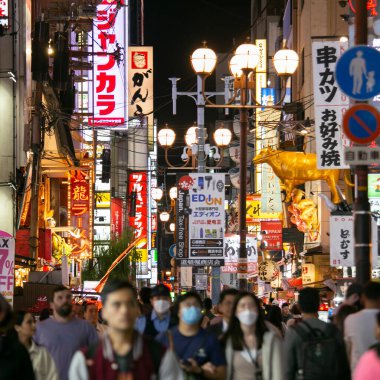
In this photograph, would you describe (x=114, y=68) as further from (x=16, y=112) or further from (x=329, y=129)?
(x=329, y=129)

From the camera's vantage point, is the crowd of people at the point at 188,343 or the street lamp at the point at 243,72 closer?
the crowd of people at the point at 188,343

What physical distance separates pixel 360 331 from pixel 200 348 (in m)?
2.09

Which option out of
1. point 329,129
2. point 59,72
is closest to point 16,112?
point 59,72

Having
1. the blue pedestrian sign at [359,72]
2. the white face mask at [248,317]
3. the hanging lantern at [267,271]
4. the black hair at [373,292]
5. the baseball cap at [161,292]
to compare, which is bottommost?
the hanging lantern at [267,271]

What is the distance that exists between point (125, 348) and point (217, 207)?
20.3 metres

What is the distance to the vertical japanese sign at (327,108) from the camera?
65.5 feet

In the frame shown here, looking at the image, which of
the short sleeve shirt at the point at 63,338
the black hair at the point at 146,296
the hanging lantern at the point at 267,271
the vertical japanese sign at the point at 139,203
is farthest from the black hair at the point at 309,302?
the vertical japanese sign at the point at 139,203

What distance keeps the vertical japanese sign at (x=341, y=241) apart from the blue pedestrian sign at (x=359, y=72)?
1257 centimetres

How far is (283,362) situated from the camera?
920cm

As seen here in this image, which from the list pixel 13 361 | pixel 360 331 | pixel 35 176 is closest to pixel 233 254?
pixel 35 176

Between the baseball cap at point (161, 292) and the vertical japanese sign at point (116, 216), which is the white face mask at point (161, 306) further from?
the vertical japanese sign at point (116, 216)

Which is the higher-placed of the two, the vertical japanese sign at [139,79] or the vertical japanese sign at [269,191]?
the vertical japanese sign at [139,79]

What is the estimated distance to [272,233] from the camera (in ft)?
141

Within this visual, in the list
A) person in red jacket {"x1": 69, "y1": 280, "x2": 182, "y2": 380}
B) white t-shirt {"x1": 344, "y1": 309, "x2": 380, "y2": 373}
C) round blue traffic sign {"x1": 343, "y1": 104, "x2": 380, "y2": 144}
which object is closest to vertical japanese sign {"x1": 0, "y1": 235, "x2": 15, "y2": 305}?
round blue traffic sign {"x1": 343, "y1": 104, "x2": 380, "y2": 144}
